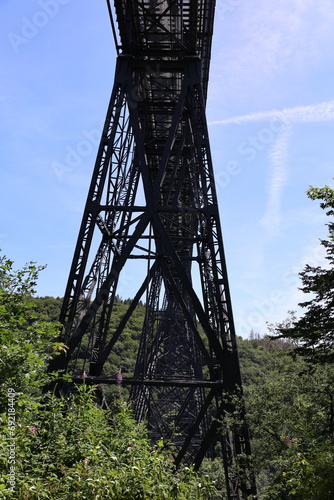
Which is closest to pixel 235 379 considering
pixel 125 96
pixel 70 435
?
pixel 70 435

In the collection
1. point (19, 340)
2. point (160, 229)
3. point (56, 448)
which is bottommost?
point (56, 448)

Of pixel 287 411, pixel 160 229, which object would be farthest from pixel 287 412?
pixel 160 229

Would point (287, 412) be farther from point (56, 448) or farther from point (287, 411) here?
point (56, 448)

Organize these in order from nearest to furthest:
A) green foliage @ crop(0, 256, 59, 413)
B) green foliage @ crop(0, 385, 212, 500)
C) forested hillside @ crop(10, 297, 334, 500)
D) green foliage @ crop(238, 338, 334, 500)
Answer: green foliage @ crop(0, 385, 212, 500), green foliage @ crop(0, 256, 59, 413), forested hillside @ crop(10, 297, 334, 500), green foliage @ crop(238, 338, 334, 500)

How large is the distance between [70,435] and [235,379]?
532 cm

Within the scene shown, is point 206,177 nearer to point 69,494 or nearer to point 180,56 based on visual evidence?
point 180,56

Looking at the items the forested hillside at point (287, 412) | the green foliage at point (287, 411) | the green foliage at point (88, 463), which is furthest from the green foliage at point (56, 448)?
Result: the green foliage at point (287, 411)

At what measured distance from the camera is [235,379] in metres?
9.10

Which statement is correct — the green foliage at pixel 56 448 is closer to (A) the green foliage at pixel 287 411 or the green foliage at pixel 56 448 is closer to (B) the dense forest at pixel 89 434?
(B) the dense forest at pixel 89 434

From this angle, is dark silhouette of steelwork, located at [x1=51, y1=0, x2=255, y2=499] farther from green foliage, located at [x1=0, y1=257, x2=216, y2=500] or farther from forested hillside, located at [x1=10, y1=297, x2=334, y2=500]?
green foliage, located at [x1=0, y1=257, x2=216, y2=500]

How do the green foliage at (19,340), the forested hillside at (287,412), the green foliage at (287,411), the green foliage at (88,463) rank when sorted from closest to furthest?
the green foliage at (88,463), the green foliage at (19,340), the forested hillside at (287,412), the green foliage at (287,411)

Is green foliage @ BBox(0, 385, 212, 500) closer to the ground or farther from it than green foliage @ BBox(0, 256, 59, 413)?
closer to the ground

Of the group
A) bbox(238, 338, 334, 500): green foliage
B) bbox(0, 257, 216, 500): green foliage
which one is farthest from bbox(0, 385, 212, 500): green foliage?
bbox(238, 338, 334, 500): green foliage

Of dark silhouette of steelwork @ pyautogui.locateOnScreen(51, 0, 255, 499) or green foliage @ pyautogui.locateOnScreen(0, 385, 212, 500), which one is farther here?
dark silhouette of steelwork @ pyautogui.locateOnScreen(51, 0, 255, 499)
